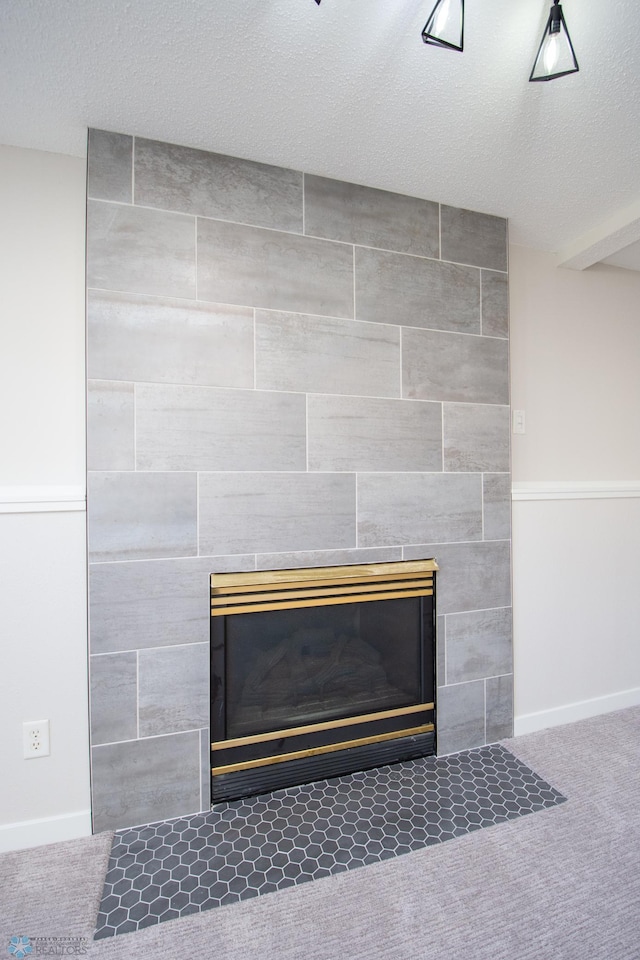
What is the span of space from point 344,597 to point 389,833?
80cm

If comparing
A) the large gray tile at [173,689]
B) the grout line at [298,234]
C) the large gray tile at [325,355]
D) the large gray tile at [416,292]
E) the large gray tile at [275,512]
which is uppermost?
the grout line at [298,234]

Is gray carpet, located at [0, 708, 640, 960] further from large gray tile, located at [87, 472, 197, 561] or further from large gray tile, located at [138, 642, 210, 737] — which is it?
large gray tile, located at [87, 472, 197, 561]

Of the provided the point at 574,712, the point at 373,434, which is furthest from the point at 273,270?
the point at 574,712

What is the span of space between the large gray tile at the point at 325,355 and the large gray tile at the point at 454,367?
67 millimetres

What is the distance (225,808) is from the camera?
5.97ft

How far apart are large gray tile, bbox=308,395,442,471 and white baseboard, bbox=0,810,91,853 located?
145cm

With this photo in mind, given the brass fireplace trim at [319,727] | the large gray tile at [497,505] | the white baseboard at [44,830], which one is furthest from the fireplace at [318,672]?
the white baseboard at [44,830]

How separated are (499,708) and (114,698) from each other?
1.63 metres

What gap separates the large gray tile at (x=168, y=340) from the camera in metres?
1.69

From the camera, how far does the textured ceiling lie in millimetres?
1257

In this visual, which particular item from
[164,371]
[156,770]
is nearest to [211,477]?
[164,371]

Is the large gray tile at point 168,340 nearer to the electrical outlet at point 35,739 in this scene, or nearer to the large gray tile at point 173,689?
the large gray tile at point 173,689

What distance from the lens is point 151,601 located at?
175 centimetres

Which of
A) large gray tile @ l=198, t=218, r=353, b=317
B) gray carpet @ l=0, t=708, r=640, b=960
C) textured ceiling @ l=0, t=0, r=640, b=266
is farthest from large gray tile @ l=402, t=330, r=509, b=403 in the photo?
gray carpet @ l=0, t=708, r=640, b=960
